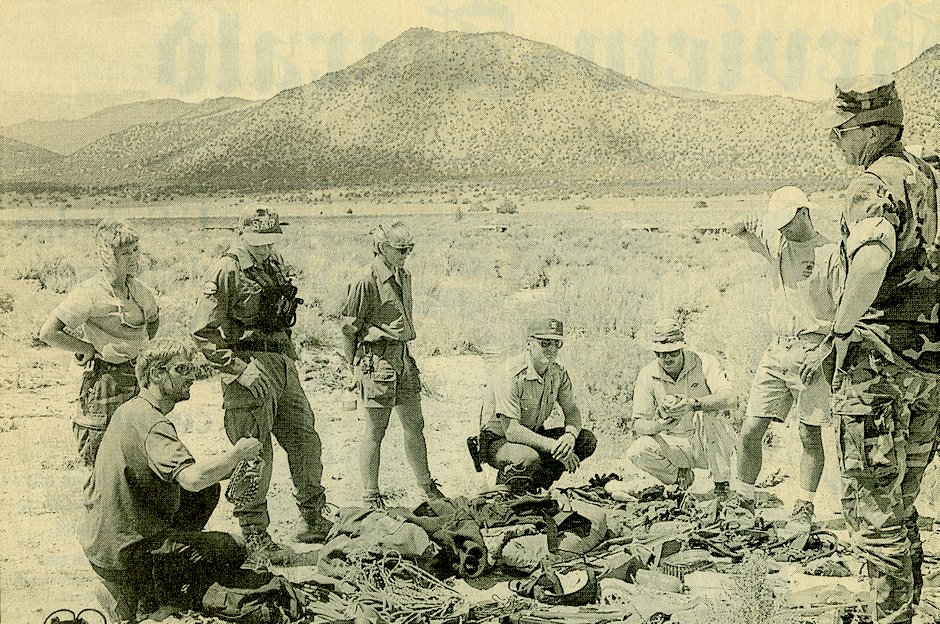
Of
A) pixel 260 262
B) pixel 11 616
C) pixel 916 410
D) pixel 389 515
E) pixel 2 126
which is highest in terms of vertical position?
pixel 2 126

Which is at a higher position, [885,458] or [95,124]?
[95,124]

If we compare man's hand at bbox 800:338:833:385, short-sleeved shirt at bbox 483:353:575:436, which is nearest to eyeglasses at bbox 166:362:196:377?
short-sleeved shirt at bbox 483:353:575:436

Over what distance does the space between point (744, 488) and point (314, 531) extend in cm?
298

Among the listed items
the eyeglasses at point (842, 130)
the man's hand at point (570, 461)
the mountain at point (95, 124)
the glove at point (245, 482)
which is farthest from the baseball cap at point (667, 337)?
the mountain at point (95, 124)

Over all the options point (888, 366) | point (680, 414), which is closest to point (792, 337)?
point (680, 414)

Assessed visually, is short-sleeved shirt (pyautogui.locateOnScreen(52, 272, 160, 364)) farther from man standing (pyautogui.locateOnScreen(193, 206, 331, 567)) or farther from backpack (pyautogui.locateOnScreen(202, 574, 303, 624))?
backpack (pyautogui.locateOnScreen(202, 574, 303, 624))

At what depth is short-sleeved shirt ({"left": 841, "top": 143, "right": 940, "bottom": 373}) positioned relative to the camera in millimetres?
6531

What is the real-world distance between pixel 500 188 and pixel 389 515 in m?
2.90

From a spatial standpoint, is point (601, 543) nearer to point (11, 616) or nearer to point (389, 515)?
point (389, 515)

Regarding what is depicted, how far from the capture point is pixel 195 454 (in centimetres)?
820

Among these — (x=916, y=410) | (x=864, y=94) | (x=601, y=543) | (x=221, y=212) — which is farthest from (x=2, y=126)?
(x=916, y=410)

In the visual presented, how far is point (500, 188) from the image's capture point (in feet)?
30.5

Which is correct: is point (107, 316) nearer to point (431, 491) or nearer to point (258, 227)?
point (258, 227)

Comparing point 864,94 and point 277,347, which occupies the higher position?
point 864,94
